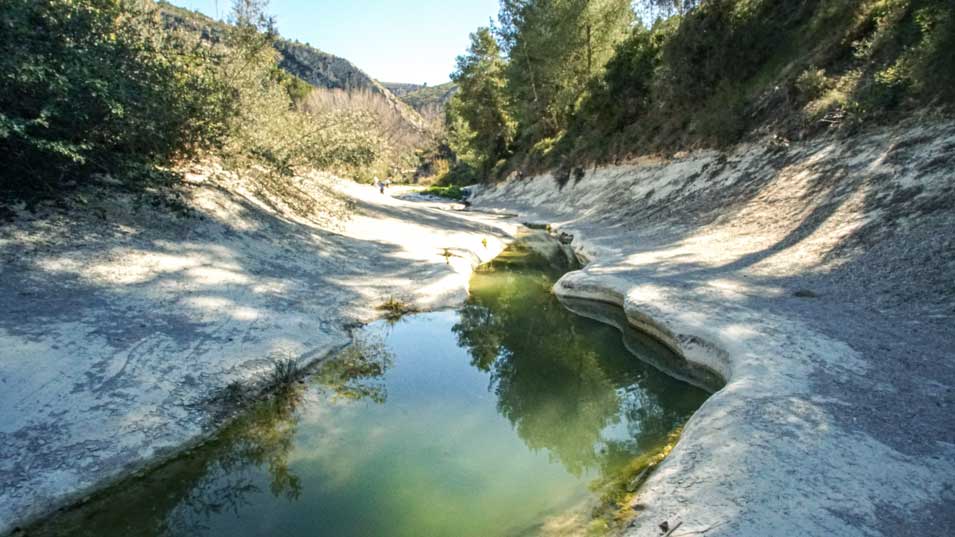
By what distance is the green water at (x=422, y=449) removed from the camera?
180 inches

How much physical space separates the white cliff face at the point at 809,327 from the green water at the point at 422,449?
998 millimetres

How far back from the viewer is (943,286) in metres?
7.29

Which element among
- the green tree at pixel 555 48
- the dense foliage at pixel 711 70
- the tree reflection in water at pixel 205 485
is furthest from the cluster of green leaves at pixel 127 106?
the green tree at pixel 555 48

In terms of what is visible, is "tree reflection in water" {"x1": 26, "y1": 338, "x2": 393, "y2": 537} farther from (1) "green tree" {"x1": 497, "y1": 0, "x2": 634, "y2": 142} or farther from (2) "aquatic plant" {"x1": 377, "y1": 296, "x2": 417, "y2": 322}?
(1) "green tree" {"x1": 497, "y1": 0, "x2": 634, "y2": 142}

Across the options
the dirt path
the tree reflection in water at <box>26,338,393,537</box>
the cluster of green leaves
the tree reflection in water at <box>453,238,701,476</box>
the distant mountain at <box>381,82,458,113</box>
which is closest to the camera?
the tree reflection in water at <box>26,338,393,537</box>

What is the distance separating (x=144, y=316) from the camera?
7.50 m

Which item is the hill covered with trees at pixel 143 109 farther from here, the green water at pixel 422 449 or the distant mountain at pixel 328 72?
the distant mountain at pixel 328 72

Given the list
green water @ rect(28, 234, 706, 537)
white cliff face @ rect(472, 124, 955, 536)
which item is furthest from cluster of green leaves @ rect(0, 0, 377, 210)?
white cliff face @ rect(472, 124, 955, 536)

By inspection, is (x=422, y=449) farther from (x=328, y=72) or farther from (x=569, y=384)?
(x=328, y=72)

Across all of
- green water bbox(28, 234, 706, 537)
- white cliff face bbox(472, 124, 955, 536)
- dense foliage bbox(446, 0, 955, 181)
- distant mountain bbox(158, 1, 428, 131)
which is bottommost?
green water bbox(28, 234, 706, 537)

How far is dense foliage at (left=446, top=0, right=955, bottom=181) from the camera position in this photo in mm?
12516

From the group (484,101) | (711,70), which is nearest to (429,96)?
(484,101)

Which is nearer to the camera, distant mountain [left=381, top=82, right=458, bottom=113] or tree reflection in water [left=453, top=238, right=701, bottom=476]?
tree reflection in water [left=453, top=238, right=701, bottom=476]

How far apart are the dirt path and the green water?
1.84 ft
